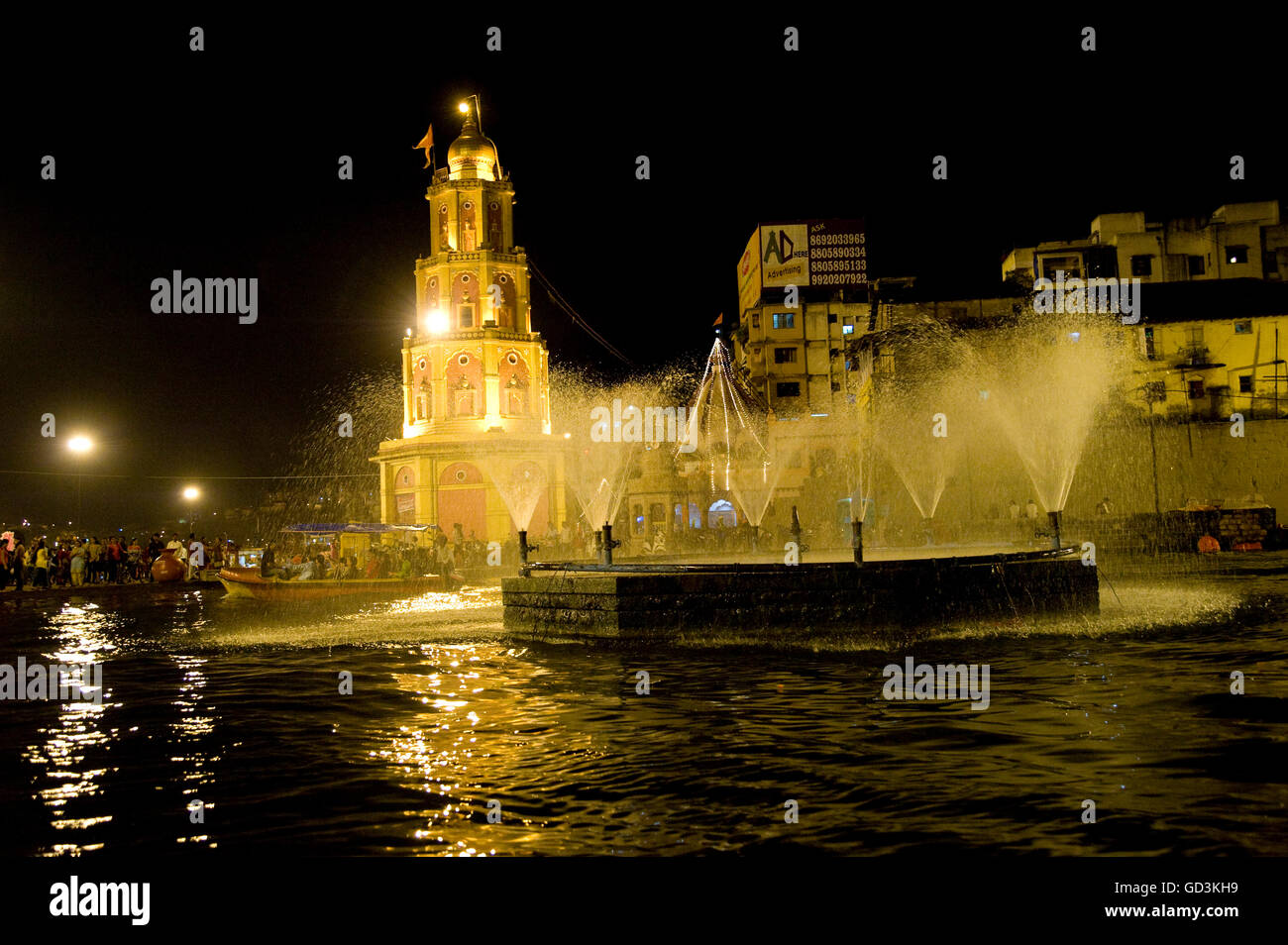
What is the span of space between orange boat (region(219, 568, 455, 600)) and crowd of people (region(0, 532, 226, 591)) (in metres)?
8.91

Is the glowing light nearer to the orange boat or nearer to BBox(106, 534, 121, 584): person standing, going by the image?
BBox(106, 534, 121, 584): person standing

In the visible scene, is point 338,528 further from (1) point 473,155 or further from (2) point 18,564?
(1) point 473,155

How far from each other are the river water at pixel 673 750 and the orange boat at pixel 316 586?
14.2m

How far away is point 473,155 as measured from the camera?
62.5 m

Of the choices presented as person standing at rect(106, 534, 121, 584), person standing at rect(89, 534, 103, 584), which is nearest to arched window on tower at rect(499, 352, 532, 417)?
person standing at rect(106, 534, 121, 584)

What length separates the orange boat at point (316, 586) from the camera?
3080 centimetres

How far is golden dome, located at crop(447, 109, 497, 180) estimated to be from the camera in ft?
205

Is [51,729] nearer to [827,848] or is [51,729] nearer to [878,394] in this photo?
[827,848]

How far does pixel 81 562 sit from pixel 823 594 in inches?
1295

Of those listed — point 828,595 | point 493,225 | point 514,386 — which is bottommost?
point 828,595

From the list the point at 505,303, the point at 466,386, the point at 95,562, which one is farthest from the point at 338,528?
the point at 505,303
